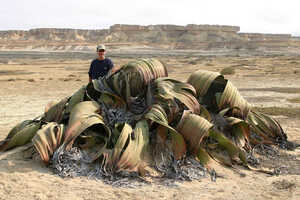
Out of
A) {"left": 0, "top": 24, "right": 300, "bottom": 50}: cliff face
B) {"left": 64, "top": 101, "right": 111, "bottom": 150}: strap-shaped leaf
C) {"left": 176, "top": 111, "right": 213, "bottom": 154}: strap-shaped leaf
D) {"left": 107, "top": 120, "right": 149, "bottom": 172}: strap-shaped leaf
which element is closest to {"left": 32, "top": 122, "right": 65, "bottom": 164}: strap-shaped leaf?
{"left": 64, "top": 101, "right": 111, "bottom": 150}: strap-shaped leaf

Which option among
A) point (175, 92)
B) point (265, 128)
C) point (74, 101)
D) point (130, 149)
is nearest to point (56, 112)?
point (74, 101)

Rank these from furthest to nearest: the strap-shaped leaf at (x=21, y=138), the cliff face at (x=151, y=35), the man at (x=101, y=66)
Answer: the cliff face at (x=151, y=35), the man at (x=101, y=66), the strap-shaped leaf at (x=21, y=138)

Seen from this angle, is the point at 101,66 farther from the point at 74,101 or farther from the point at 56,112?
the point at 56,112

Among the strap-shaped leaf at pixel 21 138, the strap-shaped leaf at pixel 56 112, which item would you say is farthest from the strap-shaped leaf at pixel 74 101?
the strap-shaped leaf at pixel 21 138

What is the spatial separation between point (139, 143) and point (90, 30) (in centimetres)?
13515

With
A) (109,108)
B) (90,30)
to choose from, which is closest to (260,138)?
(109,108)

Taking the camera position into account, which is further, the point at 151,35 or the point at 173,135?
the point at 151,35

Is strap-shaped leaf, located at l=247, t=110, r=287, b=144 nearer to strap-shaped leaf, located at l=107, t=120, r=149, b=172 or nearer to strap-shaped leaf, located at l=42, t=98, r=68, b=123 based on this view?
strap-shaped leaf, located at l=107, t=120, r=149, b=172

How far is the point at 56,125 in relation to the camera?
183 inches

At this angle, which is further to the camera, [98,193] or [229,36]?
[229,36]

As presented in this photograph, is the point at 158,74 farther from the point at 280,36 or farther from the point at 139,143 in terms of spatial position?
the point at 280,36

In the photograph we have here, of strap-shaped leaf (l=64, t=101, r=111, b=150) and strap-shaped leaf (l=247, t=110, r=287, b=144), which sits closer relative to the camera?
strap-shaped leaf (l=64, t=101, r=111, b=150)

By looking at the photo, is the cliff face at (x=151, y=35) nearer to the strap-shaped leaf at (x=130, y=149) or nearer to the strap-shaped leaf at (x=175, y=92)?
the strap-shaped leaf at (x=175, y=92)

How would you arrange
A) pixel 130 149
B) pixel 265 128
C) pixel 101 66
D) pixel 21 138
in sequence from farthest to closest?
pixel 101 66, pixel 265 128, pixel 21 138, pixel 130 149
